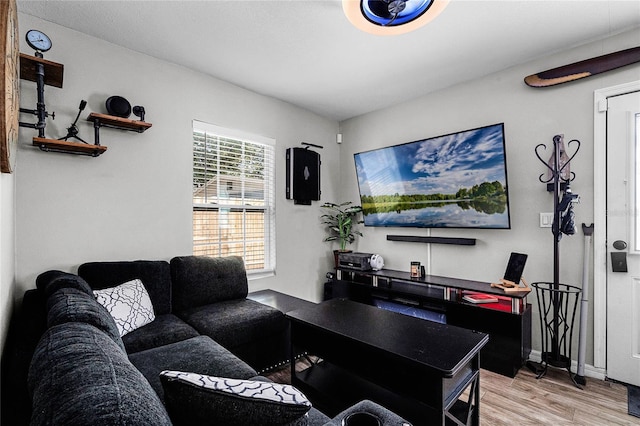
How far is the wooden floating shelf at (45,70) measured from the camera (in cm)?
186

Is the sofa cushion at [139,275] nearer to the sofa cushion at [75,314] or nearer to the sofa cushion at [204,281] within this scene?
the sofa cushion at [204,281]

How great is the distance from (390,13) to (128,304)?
98.0 inches

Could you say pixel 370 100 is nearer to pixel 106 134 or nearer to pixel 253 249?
pixel 253 249

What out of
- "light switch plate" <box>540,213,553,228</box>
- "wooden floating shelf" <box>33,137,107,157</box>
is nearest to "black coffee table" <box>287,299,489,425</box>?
"light switch plate" <box>540,213,553,228</box>

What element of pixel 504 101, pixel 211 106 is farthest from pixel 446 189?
pixel 211 106

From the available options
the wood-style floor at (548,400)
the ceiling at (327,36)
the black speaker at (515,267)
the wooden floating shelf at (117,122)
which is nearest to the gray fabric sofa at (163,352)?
the wood-style floor at (548,400)

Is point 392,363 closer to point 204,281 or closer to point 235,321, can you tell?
point 235,321

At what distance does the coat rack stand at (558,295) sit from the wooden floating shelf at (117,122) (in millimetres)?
3306

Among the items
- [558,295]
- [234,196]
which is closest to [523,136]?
[558,295]

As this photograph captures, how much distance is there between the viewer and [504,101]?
292 centimetres

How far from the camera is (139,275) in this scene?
235 centimetres

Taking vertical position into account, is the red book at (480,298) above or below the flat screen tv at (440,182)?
below

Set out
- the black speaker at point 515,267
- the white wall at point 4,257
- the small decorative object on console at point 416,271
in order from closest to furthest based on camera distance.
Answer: the white wall at point 4,257 → the black speaker at point 515,267 → the small decorative object on console at point 416,271

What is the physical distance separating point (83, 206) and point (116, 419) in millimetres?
2332
